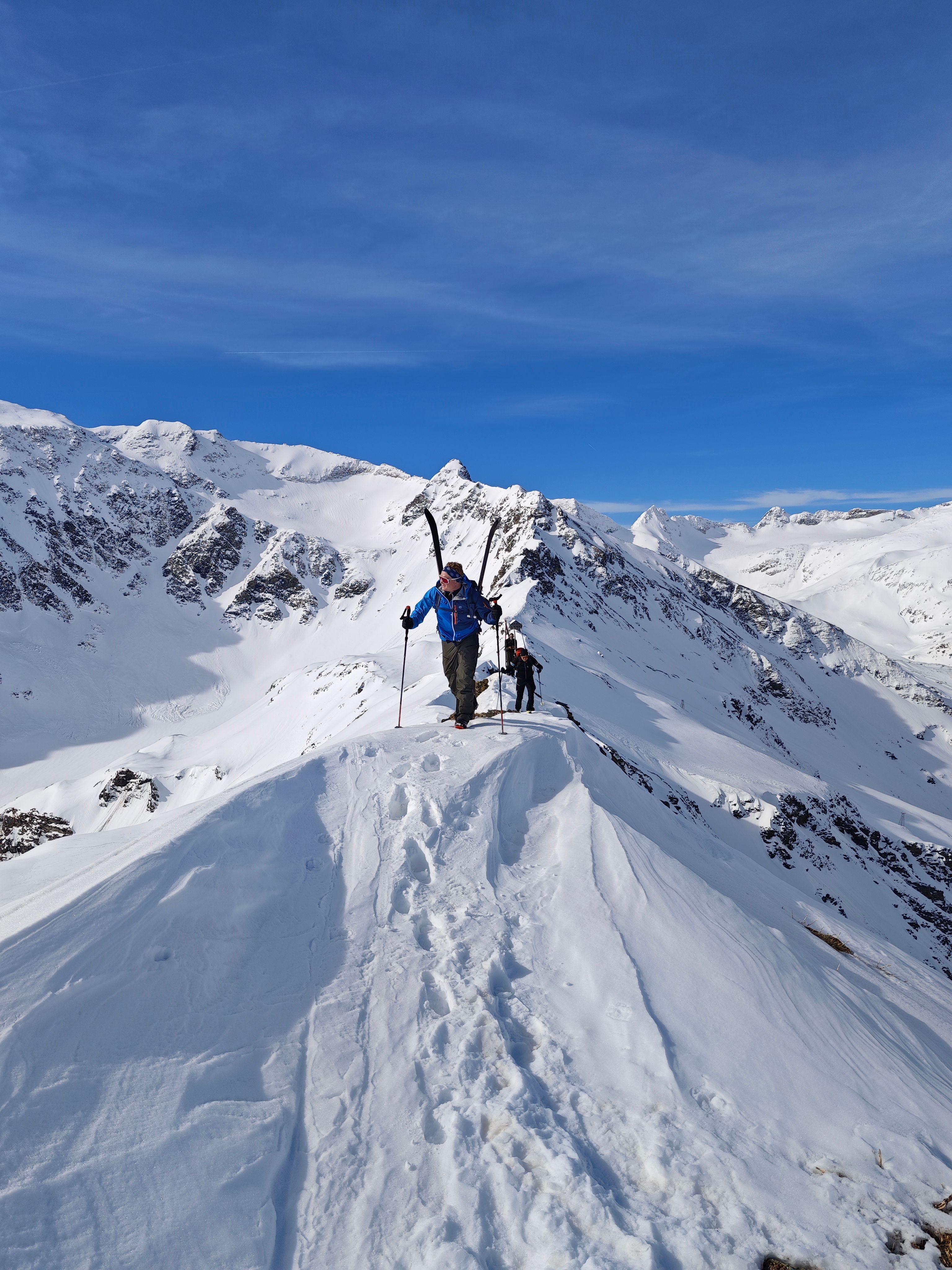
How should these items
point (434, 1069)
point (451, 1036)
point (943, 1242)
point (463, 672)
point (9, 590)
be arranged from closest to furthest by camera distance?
point (943, 1242)
point (434, 1069)
point (451, 1036)
point (463, 672)
point (9, 590)

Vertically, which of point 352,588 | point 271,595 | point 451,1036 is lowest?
point 451,1036

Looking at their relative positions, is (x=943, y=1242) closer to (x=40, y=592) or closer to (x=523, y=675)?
(x=523, y=675)

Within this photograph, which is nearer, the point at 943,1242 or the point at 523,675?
the point at 943,1242

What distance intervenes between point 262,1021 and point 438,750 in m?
4.88

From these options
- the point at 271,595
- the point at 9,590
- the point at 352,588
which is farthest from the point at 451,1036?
the point at 9,590

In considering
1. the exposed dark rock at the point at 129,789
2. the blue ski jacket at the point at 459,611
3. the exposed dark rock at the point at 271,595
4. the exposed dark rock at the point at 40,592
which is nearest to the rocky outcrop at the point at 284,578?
the exposed dark rock at the point at 271,595

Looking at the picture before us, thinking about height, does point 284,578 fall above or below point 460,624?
above

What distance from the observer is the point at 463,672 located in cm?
1159

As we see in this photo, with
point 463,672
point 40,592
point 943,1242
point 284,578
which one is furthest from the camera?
point 284,578

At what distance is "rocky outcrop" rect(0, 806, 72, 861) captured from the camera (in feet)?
144

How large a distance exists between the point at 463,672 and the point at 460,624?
0.85 m

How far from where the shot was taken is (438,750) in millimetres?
9391

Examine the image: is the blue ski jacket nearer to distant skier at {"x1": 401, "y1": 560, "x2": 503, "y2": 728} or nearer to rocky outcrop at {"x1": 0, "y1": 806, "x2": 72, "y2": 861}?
distant skier at {"x1": 401, "y1": 560, "x2": 503, "y2": 728}

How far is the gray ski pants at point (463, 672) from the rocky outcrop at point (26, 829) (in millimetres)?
42069
